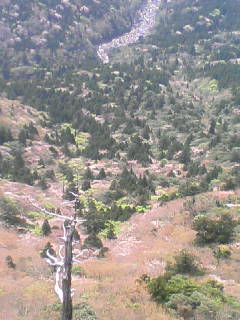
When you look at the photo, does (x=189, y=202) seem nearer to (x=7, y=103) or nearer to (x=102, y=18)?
(x=7, y=103)

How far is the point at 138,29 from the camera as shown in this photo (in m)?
113

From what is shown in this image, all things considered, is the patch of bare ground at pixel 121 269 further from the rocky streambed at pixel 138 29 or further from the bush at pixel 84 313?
the rocky streambed at pixel 138 29

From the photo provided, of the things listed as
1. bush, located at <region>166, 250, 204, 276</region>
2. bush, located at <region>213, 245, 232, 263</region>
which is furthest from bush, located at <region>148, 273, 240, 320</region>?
bush, located at <region>213, 245, 232, 263</region>

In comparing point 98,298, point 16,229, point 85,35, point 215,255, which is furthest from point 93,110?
point 85,35

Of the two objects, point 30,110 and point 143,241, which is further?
point 30,110

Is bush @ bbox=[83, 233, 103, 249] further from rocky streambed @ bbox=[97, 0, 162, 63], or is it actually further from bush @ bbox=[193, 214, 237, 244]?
rocky streambed @ bbox=[97, 0, 162, 63]

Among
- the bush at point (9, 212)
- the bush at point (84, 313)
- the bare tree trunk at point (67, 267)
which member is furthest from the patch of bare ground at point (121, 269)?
the bare tree trunk at point (67, 267)

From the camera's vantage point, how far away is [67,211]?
25609 millimetres

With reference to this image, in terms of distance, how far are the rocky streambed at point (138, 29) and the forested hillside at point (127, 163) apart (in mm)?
4147

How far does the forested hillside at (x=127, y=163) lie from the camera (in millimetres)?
11258

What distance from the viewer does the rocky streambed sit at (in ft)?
332

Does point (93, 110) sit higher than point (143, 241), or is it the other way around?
point (93, 110)

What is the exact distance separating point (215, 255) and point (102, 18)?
105 meters

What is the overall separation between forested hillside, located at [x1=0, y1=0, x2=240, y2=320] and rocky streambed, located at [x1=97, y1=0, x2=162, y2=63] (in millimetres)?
4147
